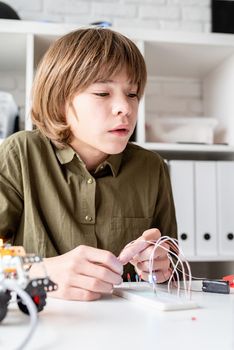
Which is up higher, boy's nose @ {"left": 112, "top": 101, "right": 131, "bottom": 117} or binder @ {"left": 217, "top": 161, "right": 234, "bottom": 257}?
boy's nose @ {"left": 112, "top": 101, "right": 131, "bottom": 117}

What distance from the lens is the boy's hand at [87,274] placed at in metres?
0.62

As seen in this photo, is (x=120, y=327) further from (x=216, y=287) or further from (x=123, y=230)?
(x=123, y=230)

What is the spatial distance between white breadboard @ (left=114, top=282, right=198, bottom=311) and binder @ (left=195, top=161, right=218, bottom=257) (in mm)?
874

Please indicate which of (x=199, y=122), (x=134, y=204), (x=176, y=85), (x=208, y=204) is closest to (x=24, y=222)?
(x=134, y=204)

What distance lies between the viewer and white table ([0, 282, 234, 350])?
391mm

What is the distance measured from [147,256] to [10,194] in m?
Answer: 0.36

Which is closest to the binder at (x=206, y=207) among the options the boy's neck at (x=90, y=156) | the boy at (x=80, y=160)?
the boy at (x=80, y=160)

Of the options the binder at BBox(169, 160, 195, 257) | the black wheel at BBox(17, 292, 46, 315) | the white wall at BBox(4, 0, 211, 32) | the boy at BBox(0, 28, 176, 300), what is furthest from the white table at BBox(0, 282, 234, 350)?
the white wall at BBox(4, 0, 211, 32)

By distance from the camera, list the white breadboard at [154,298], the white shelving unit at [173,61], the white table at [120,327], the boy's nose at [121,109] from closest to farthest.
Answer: the white table at [120,327] < the white breadboard at [154,298] < the boy's nose at [121,109] < the white shelving unit at [173,61]

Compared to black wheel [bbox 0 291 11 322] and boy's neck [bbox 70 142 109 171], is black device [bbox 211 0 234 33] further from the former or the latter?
black wheel [bbox 0 291 11 322]

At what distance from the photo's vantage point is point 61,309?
1.81ft

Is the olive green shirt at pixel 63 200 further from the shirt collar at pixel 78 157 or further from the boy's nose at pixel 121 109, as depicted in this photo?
the boy's nose at pixel 121 109

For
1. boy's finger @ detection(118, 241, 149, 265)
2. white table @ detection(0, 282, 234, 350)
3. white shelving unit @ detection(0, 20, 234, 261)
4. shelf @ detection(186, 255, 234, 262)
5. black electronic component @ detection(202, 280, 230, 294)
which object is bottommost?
shelf @ detection(186, 255, 234, 262)

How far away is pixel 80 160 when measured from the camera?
0.97 meters
